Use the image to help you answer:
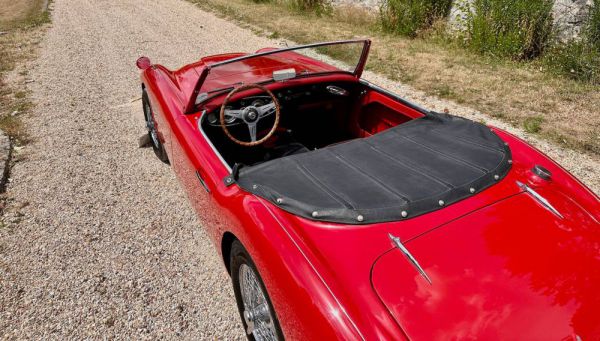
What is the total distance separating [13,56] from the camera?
340 inches

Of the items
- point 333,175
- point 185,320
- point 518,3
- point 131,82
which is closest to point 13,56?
point 131,82

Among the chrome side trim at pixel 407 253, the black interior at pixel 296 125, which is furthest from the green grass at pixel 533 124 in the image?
the chrome side trim at pixel 407 253

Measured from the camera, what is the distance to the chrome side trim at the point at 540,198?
6.27ft

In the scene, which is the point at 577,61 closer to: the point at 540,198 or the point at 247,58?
the point at 540,198

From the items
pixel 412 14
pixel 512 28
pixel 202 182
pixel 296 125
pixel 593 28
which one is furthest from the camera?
pixel 412 14

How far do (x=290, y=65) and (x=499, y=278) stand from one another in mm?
2594

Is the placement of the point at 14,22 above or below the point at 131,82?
below

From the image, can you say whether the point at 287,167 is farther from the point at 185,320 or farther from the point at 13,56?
the point at 13,56

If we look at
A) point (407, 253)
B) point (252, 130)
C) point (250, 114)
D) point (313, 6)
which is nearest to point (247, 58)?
point (250, 114)

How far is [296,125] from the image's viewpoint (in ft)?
11.7

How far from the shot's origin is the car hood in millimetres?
1415

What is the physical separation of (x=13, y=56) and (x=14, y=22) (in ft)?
13.8

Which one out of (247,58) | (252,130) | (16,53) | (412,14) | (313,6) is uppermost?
(247,58)

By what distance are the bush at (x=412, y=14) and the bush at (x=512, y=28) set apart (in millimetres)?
1015
